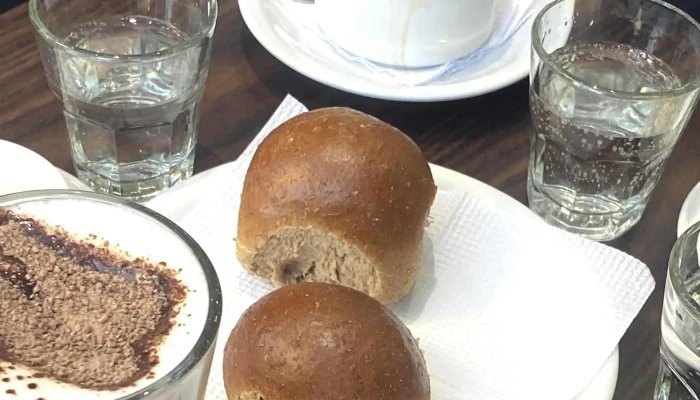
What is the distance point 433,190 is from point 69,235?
356mm

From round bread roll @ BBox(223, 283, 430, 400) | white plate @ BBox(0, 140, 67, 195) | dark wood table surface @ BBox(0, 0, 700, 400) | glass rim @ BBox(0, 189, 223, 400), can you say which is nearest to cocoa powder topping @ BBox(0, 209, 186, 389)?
glass rim @ BBox(0, 189, 223, 400)

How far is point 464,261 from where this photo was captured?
0.90 metres

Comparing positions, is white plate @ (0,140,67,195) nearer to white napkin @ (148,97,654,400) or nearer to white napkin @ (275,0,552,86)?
white napkin @ (148,97,654,400)

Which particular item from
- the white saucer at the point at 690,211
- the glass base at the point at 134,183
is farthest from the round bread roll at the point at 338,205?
the white saucer at the point at 690,211

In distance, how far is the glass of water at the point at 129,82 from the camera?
91cm

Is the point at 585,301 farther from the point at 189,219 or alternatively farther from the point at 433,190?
the point at 189,219

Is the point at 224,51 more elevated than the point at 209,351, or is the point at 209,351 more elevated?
the point at 209,351

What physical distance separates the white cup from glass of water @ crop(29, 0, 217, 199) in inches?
7.5

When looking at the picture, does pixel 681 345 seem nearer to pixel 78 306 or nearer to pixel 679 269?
pixel 679 269

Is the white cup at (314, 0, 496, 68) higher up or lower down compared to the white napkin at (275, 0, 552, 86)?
higher up

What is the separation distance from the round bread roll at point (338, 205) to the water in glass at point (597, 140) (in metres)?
0.18

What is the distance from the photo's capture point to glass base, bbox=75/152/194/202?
0.97 meters

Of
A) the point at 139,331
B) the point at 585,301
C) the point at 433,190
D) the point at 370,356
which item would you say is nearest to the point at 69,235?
the point at 139,331

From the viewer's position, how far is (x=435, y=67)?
1.12 m
